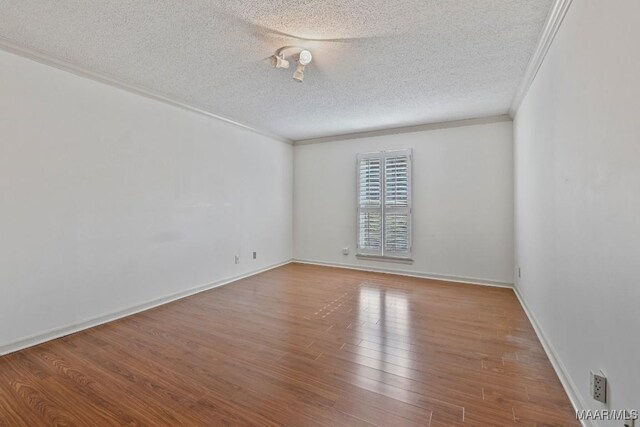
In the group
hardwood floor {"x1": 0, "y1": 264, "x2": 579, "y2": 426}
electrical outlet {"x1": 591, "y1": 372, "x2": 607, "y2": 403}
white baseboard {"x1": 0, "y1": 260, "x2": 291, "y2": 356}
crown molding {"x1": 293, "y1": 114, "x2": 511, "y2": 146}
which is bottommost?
→ hardwood floor {"x1": 0, "y1": 264, "x2": 579, "y2": 426}

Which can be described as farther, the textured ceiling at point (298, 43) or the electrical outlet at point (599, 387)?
the textured ceiling at point (298, 43)

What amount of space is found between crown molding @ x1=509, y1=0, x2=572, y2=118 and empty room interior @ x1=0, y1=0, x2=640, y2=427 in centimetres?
3

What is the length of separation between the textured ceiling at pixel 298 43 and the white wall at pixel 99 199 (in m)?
0.38

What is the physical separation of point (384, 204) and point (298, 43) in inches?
125

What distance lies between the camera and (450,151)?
4477mm

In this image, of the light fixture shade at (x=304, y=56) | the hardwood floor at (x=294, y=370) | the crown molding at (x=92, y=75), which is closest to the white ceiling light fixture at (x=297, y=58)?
the light fixture shade at (x=304, y=56)

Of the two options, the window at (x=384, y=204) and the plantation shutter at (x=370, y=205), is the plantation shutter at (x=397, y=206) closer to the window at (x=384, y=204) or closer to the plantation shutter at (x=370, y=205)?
the window at (x=384, y=204)

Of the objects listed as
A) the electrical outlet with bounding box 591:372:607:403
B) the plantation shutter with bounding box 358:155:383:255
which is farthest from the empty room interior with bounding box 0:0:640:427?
the plantation shutter with bounding box 358:155:383:255

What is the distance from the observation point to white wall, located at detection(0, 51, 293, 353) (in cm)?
238

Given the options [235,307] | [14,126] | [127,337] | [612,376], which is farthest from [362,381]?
[14,126]

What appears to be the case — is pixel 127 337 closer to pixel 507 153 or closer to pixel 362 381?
pixel 362 381

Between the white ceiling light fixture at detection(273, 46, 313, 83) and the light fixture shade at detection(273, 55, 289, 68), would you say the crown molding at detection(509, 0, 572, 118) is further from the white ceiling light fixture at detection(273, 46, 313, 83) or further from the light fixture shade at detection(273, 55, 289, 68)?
the light fixture shade at detection(273, 55, 289, 68)

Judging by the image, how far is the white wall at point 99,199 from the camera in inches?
93.6

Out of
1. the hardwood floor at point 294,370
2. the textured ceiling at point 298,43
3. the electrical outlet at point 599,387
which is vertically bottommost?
the hardwood floor at point 294,370
